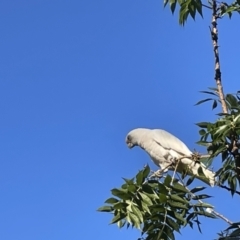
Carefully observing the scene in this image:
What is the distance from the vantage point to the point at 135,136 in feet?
15.8

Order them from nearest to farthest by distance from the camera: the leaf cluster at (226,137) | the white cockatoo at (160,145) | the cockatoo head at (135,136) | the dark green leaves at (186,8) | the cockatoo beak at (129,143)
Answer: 1. the leaf cluster at (226,137)
2. the dark green leaves at (186,8)
3. the white cockatoo at (160,145)
4. the cockatoo head at (135,136)
5. the cockatoo beak at (129,143)

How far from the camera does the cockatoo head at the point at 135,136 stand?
4738mm

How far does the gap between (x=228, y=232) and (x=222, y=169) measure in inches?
8.2

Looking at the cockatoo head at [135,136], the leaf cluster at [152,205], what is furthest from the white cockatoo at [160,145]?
the leaf cluster at [152,205]

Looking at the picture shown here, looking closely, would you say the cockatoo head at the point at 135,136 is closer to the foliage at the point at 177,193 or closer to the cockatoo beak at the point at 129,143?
the cockatoo beak at the point at 129,143

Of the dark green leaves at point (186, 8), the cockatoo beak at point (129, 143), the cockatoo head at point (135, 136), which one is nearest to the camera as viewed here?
the dark green leaves at point (186, 8)

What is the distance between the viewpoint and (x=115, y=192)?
174cm

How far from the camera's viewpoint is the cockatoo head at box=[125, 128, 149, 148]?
474 cm

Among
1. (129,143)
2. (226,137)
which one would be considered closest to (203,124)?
(226,137)

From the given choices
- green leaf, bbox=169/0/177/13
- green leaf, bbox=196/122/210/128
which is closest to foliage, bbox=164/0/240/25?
green leaf, bbox=169/0/177/13

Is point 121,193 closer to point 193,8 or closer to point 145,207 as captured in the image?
point 145,207

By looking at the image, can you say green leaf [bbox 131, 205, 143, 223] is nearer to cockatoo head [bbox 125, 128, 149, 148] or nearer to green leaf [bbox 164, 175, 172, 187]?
green leaf [bbox 164, 175, 172, 187]

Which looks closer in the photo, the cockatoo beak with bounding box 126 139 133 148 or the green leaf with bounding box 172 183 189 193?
the green leaf with bounding box 172 183 189 193

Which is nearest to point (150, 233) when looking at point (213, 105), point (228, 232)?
point (228, 232)
